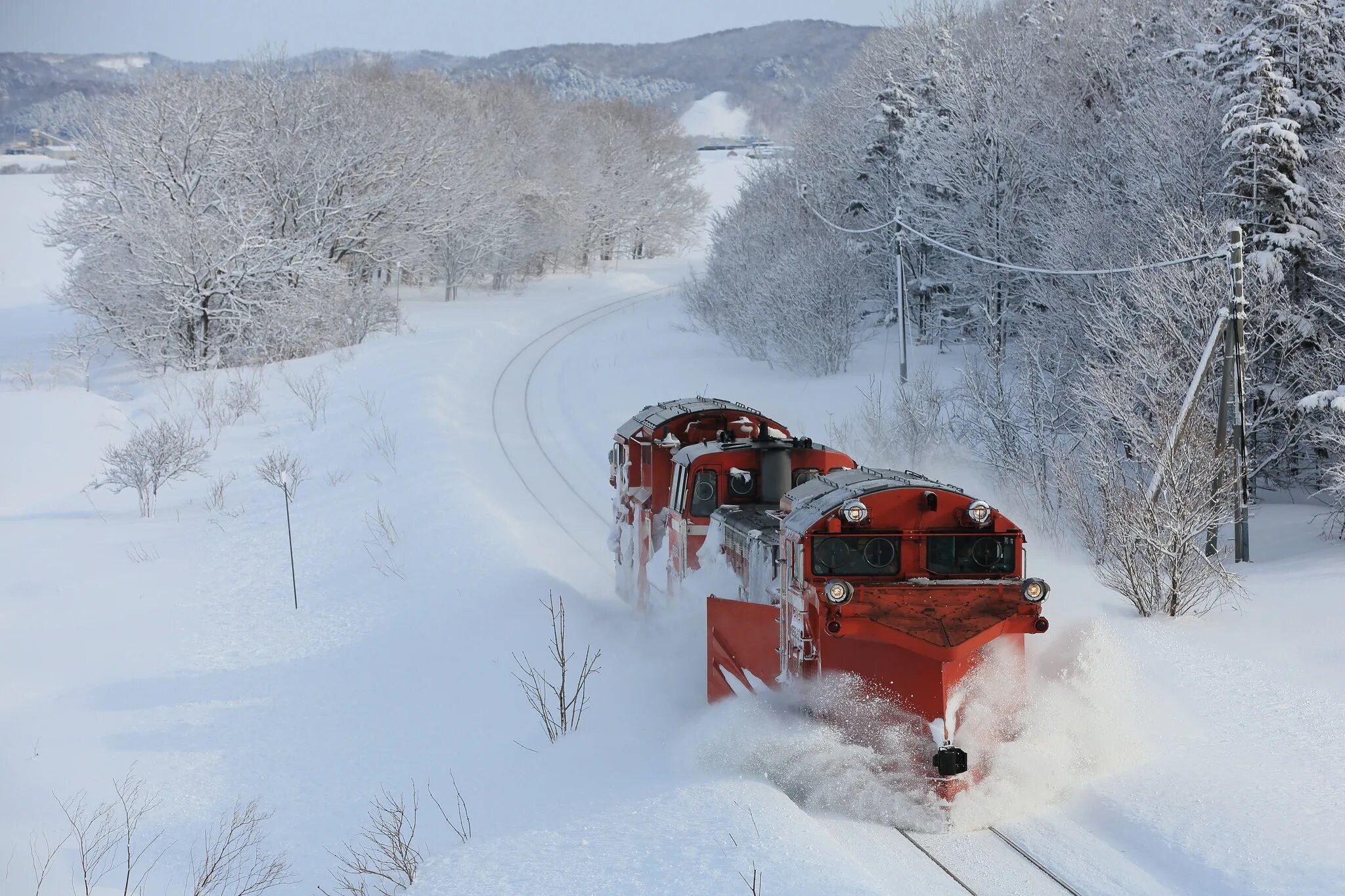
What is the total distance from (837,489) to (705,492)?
3.41 metres

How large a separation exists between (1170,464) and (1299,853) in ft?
26.2

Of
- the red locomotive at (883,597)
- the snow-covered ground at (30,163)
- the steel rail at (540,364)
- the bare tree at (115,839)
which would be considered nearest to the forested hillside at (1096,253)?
the red locomotive at (883,597)

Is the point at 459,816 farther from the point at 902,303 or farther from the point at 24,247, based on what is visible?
the point at 24,247

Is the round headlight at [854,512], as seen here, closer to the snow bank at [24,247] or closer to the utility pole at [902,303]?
the utility pole at [902,303]

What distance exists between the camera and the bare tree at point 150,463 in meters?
25.0

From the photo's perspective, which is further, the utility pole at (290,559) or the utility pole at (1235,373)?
the utility pole at (290,559)

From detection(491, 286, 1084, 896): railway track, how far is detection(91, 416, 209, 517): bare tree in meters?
7.31

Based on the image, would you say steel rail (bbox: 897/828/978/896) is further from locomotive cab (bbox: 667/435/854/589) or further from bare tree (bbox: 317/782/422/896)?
locomotive cab (bbox: 667/435/854/589)

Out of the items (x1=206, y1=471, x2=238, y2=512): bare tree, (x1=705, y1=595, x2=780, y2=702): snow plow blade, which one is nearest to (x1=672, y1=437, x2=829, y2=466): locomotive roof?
(x1=705, y1=595, x2=780, y2=702): snow plow blade

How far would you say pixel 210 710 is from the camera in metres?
15.4

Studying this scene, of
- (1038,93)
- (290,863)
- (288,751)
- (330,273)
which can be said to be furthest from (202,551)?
(1038,93)

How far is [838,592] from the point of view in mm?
9664

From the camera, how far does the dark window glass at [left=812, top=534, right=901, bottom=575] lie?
1020 centimetres

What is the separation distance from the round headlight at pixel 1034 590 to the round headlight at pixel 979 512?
700 millimetres
